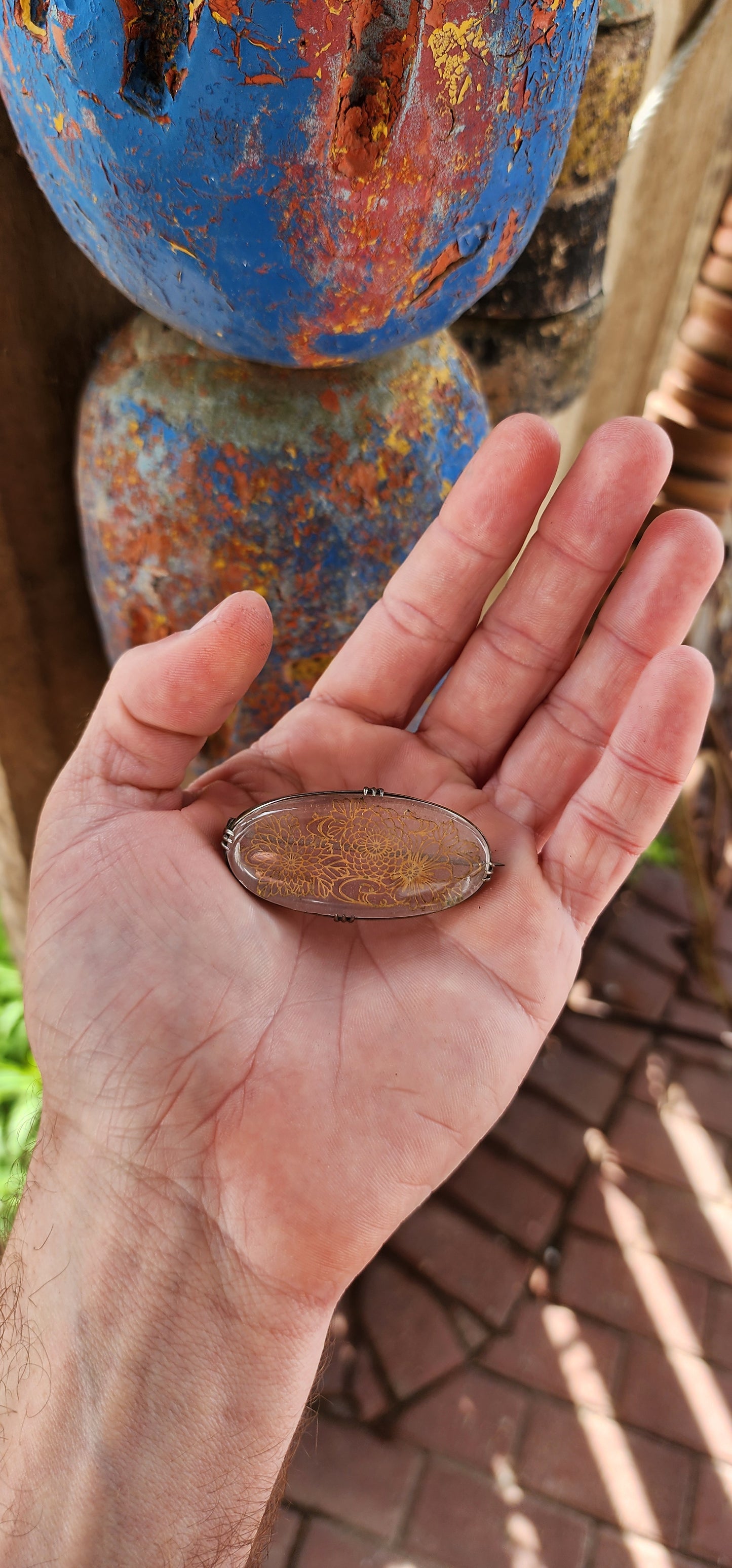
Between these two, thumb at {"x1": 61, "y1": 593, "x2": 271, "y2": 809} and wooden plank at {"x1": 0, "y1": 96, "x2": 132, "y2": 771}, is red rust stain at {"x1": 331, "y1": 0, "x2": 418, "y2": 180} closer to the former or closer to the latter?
thumb at {"x1": 61, "y1": 593, "x2": 271, "y2": 809}

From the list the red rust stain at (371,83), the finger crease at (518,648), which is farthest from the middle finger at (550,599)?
the red rust stain at (371,83)

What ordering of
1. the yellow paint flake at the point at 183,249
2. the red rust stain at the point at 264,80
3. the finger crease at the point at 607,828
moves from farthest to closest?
Answer: the finger crease at the point at 607,828 < the yellow paint flake at the point at 183,249 < the red rust stain at the point at 264,80

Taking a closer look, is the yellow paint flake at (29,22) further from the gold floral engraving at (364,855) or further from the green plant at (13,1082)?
the green plant at (13,1082)

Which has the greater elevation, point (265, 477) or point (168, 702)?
point (265, 477)

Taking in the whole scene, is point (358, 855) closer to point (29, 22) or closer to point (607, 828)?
Answer: point (607, 828)

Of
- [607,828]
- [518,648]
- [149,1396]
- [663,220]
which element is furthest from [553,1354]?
[663,220]

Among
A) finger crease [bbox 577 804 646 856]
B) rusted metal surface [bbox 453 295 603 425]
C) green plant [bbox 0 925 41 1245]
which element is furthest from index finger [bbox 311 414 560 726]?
green plant [bbox 0 925 41 1245]

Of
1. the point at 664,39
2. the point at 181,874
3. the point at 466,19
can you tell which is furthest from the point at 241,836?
the point at 664,39
